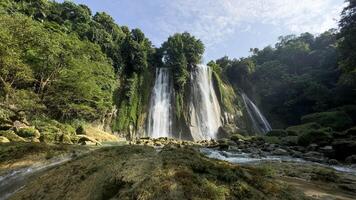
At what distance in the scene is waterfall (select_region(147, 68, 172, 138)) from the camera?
31656 mm

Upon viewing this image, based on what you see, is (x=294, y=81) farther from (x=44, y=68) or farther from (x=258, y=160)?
(x=44, y=68)

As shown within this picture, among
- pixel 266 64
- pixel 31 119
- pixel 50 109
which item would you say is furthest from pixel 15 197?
pixel 266 64

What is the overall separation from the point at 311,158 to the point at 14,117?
17376mm

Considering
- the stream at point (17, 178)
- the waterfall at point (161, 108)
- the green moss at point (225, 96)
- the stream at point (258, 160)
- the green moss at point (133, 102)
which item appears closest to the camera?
the stream at point (17, 178)

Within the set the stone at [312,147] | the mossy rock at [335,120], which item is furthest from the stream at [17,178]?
the mossy rock at [335,120]

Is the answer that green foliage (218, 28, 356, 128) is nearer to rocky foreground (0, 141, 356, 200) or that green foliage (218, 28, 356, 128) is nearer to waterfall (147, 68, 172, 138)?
waterfall (147, 68, 172, 138)

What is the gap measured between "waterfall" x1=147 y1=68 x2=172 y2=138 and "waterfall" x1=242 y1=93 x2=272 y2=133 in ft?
45.0

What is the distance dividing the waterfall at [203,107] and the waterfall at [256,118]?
682cm

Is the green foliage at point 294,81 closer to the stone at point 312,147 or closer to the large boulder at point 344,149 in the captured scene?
the stone at point 312,147

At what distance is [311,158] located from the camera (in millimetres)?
14656

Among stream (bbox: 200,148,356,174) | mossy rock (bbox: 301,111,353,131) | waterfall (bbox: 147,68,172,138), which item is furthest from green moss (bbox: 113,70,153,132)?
mossy rock (bbox: 301,111,353,131)

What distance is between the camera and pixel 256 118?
41.4 meters

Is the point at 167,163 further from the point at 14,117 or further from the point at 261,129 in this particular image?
the point at 261,129

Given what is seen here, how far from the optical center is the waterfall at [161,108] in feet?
104
